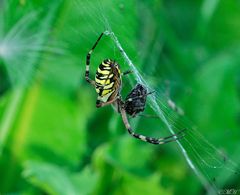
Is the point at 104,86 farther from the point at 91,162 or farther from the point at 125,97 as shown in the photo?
the point at 91,162

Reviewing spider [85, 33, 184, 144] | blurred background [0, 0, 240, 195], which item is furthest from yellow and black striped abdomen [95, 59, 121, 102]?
blurred background [0, 0, 240, 195]

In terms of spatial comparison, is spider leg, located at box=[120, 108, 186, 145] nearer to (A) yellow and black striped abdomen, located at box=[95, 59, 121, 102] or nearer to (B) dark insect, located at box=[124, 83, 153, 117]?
(B) dark insect, located at box=[124, 83, 153, 117]

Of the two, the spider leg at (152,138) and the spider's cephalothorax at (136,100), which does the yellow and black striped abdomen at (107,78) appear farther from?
the spider leg at (152,138)

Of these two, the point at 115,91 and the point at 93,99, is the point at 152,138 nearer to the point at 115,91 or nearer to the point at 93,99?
the point at 115,91

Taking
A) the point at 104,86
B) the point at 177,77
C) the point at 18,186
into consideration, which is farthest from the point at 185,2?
the point at 104,86

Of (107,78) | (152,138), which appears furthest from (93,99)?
(107,78)
